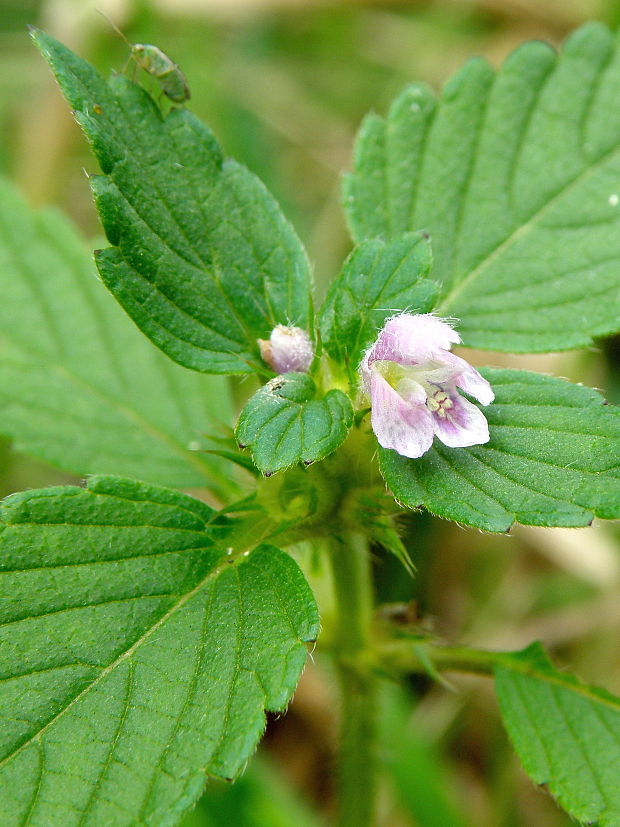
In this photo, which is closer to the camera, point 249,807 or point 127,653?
point 127,653

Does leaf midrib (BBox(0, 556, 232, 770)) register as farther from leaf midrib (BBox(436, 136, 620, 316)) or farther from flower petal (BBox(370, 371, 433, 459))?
leaf midrib (BBox(436, 136, 620, 316))

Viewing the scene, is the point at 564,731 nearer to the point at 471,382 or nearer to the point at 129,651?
the point at 471,382

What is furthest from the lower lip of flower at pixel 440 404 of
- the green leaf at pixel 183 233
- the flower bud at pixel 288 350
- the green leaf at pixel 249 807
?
the green leaf at pixel 249 807

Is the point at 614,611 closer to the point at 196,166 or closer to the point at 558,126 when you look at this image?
the point at 558,126

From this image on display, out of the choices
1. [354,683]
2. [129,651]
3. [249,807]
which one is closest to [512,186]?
[354,683]

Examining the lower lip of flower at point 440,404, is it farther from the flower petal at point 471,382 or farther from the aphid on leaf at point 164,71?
the aphid on leaf at point 164,71

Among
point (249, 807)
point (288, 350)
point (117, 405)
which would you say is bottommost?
point (249, 807)

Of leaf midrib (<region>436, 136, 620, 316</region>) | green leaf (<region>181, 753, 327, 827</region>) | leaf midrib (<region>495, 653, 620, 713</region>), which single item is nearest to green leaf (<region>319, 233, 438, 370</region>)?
leaf midrib (<region>436, 136, 620, 316</region>)
